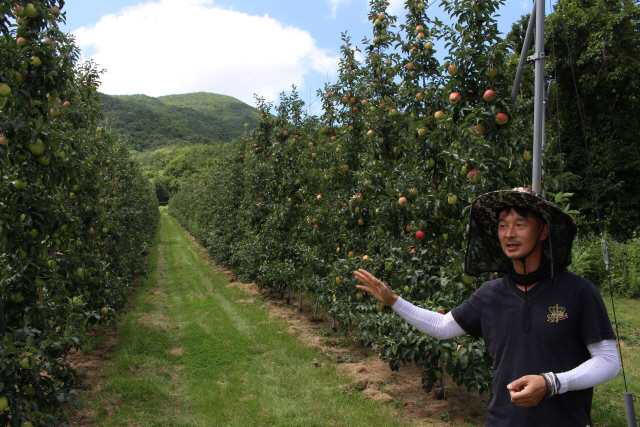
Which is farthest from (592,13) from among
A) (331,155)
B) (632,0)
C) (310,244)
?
(310,244)

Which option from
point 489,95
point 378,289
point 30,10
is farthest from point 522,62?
point 30,10

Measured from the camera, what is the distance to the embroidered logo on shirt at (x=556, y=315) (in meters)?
1.56

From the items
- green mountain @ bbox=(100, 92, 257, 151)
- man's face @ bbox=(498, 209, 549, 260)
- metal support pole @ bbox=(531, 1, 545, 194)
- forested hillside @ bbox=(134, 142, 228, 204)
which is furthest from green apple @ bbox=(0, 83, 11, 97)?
green mountain @ bbox=(100, 92, 257, 151)

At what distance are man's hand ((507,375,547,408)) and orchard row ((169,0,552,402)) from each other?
1.86 metres

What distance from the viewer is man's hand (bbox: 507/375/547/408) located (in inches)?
57.5

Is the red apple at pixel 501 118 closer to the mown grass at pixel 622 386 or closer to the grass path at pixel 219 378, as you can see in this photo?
the mown grass at pixel 622 386

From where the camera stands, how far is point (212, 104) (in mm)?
153125

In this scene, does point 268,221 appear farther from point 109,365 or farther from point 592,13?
point 592,13

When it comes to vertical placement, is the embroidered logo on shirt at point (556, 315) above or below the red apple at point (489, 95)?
below

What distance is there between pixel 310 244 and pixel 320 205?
0.81 meters

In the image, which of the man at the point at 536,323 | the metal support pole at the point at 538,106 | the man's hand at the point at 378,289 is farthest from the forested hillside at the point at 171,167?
the man at the point at 536,323

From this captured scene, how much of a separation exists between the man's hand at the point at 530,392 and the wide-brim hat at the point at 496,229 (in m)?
0.45

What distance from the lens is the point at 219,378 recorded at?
543cm

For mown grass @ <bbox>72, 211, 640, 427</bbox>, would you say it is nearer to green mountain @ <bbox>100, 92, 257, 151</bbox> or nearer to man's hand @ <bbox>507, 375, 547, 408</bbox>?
man's hand @ <bbox>507, 375, 547, 408</bbox>
